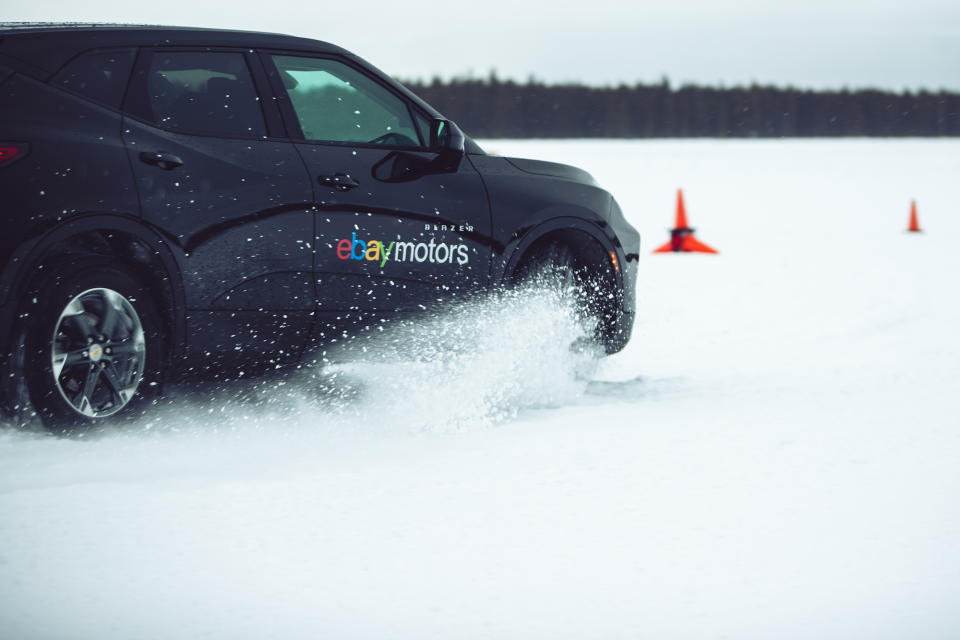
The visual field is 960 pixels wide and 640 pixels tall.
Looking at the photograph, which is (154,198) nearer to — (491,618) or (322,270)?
(322,270)

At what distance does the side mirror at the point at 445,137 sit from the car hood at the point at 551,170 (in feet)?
1.43

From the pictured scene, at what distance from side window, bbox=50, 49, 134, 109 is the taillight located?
14.3 inches

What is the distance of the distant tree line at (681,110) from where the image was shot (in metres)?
58.5

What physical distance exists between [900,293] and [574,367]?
6025mm

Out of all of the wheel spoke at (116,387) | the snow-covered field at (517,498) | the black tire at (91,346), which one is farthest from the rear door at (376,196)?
the wheel spoke at (116,387)

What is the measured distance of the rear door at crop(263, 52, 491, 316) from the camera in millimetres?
5914

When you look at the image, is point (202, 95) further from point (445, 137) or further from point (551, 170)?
point (551, 170)

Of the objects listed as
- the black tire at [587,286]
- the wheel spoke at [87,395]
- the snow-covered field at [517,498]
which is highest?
the black tire at [587,286]

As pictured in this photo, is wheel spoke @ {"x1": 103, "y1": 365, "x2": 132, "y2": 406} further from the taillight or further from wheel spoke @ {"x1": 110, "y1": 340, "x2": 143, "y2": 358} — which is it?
the taillight

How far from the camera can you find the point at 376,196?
19.8ft

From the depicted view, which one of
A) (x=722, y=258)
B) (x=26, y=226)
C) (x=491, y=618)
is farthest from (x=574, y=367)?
(x=722, y=258)

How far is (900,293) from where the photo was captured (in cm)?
1192

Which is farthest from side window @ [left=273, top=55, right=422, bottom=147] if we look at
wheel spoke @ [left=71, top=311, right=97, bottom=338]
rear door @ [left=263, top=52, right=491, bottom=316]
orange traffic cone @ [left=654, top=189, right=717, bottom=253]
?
orange traffic cone @ [left=654, top=189, right=717, bottom=253]

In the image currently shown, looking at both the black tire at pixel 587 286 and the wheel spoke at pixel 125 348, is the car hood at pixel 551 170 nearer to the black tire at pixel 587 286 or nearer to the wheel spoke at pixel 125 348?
the black tire at pixel 587 286
